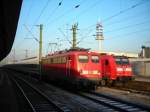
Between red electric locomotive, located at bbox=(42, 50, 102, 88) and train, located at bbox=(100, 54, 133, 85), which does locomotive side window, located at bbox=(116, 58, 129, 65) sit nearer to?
train, located at bbox=(100, 54, 133, 85)

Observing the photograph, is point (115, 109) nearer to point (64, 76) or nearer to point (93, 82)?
point (93, 82)

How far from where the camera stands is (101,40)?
81.7 m

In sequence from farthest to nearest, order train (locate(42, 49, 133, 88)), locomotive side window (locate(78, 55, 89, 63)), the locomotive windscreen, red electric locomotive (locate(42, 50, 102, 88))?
1. the locomotive windscreen
2. locomotive side window (locate(78, 55, 89, 63))
3. train (locate(42, 49, 133, 88))
4. red electric locomotive (locate(42, 50, 102, 88))

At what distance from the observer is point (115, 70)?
2792 centimetres

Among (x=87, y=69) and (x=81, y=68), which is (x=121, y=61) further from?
(x=81, y=68)

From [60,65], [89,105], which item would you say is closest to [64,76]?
[60,65]

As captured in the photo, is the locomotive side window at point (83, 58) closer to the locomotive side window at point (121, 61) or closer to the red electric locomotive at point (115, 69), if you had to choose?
the red electric locomotive at point (115, 69)

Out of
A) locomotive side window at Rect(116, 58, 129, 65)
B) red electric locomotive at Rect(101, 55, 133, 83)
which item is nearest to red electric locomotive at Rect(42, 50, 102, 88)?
red electric locomotive at Rect(101, 55, 133, 83)

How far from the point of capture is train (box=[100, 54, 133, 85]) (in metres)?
27.8

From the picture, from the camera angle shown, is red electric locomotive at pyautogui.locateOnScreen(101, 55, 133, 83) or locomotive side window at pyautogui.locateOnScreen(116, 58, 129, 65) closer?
red electric locomotive at pyautogui.locateOnScreen(101, 55, 133, 83)

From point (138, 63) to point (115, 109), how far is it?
35329 millimetres

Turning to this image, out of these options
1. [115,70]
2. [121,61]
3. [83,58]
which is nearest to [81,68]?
[83,58]

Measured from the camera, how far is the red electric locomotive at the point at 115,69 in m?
27.8

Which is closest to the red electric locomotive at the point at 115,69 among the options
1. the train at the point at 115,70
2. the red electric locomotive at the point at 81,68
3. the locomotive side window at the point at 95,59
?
the train at the point at 115,70
